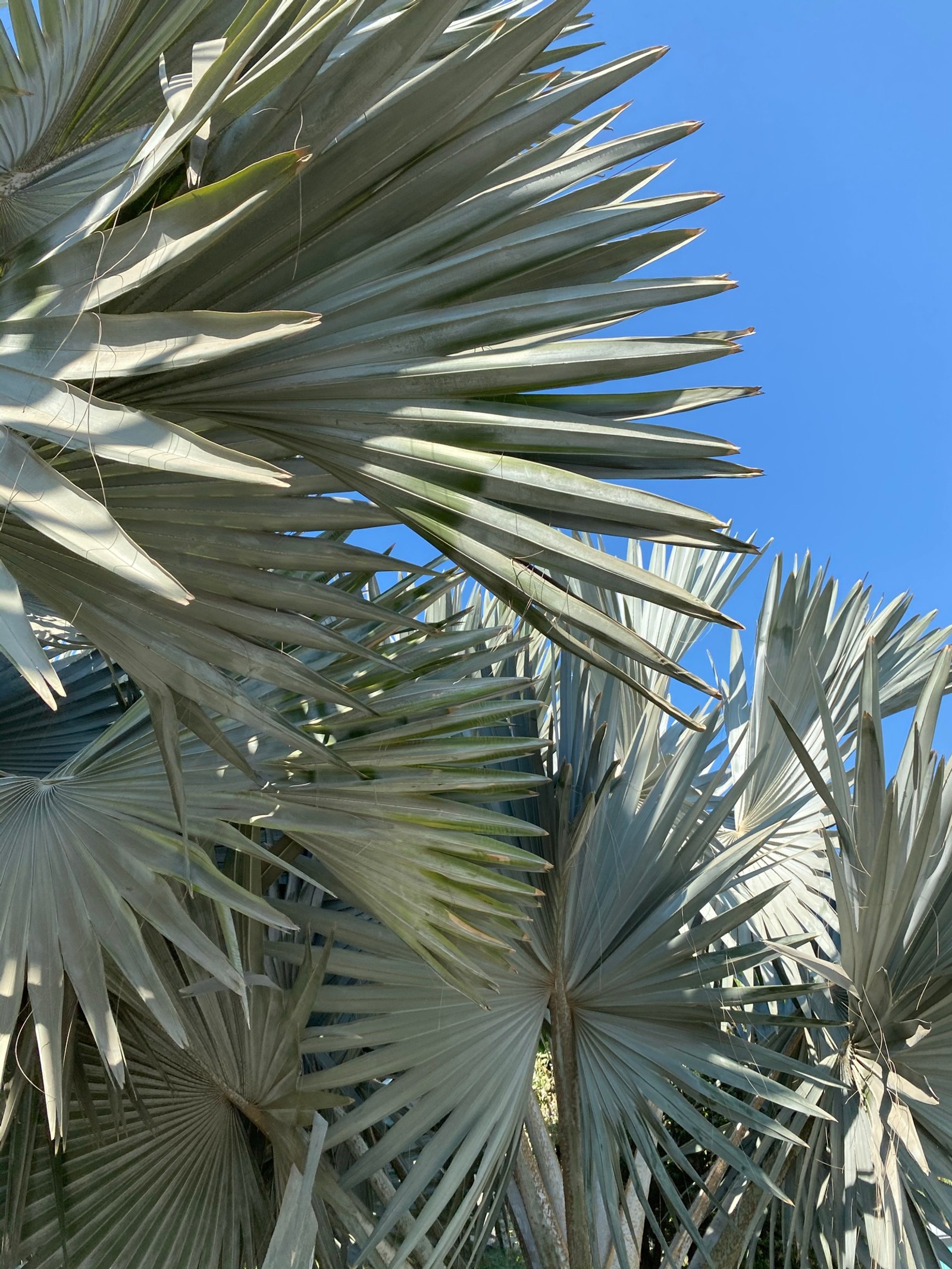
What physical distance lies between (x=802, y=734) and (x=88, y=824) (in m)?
1.95

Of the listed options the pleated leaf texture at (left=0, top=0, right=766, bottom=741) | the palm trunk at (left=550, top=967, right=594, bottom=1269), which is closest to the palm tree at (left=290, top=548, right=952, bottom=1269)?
the palm trunk at (left=550, top=967, right=594, bottom=1269)

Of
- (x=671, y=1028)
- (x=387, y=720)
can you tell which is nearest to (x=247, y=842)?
(x=387, y=720)

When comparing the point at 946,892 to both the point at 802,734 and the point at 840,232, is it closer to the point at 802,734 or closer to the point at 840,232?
the point at 802,734

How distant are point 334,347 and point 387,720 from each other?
82 centimetres

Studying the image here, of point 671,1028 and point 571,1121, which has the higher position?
point 671,1028

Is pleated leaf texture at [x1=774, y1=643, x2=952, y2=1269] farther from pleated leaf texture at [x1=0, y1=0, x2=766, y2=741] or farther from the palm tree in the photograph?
pleated leaf texture at [x1=0, y1=0, x2=766, y2=741]

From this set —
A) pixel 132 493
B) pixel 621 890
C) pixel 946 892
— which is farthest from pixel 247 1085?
pixel 946 892

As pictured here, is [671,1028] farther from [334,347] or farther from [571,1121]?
[334,347]

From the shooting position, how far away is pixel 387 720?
6.15 ft

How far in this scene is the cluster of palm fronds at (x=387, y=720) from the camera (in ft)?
3.74

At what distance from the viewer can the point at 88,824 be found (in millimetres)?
1771

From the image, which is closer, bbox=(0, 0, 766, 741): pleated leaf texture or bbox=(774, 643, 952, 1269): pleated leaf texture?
bbox=(0, 0, 766, 741): pleated leaf texture

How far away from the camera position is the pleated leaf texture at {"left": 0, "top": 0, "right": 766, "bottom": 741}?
1042mm

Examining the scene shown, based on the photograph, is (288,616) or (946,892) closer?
(288,616)
